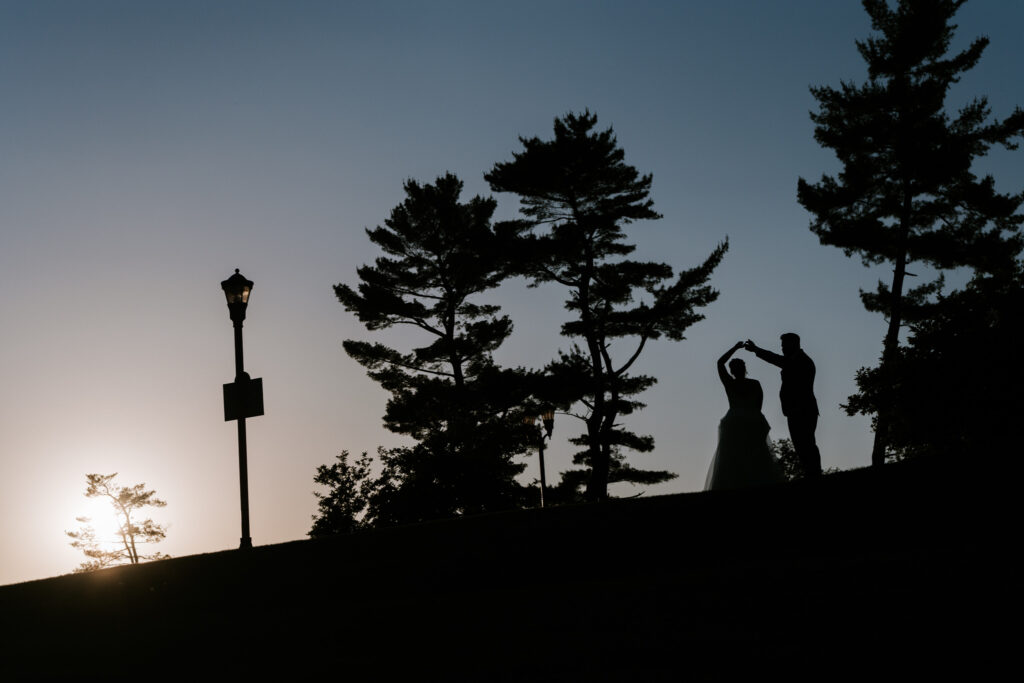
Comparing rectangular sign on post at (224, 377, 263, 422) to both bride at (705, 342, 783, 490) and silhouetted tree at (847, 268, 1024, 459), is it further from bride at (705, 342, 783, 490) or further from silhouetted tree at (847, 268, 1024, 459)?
silhouetted tree at (847, 268, 1024, 459)

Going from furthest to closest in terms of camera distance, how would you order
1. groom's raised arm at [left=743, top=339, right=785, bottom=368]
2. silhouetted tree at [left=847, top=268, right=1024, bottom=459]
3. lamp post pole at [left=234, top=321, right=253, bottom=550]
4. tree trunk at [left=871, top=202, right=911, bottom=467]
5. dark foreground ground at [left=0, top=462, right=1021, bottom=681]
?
tree trunk at [left=871, top=202, right=911, bottom=467], silhouetted tree at [left=847, top=268, right=1024, bottom=459], lamp post pole at [left=234, top=321, right=253, bottom=550], groom's raised arm at [left=743, top=339, right=785, bottom=368], dark foreground ground at [left=0, top=462, right=1021, bottom=681]

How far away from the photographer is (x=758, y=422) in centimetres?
1372

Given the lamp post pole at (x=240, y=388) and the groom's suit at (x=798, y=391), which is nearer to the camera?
the groom's suit at (x=798, y=391)

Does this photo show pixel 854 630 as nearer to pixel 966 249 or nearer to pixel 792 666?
pixel 792 666

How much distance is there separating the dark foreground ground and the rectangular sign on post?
256 centimetres

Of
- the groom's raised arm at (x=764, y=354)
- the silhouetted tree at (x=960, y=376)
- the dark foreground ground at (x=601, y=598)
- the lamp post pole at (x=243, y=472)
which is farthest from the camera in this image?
the silhouetted tree at (x=960, y=376)

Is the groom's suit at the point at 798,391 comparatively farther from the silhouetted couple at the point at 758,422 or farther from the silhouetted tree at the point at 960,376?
the silhouetted tree at the point at 960,376

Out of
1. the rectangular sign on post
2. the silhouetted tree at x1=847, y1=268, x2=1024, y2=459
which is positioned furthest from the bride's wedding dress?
the silhouetted tree at x1=847, y1=268, x2=1024, y2=459

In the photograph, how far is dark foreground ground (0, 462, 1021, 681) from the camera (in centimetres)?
681

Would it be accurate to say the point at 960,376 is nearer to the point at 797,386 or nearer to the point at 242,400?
the point at 797,386

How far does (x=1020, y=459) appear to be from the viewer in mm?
13492

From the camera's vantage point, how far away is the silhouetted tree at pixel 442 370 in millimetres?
37438

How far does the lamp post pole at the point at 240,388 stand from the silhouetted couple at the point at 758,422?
753 centimetres

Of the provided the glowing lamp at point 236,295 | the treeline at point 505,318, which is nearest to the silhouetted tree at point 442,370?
the treeline at point 505,318
